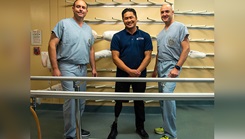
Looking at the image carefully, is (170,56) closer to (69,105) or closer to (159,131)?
(159,131)

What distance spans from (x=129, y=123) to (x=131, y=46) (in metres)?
1.08

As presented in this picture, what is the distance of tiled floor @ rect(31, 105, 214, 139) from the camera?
7.57ft

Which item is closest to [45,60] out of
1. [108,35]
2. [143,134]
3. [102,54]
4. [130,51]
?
[102,54]

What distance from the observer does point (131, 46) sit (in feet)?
7.30

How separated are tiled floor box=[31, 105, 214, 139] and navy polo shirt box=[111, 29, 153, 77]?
77cm

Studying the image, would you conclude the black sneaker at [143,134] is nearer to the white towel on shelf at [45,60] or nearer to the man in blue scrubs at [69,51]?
the man in blue scrubs at [69,51]

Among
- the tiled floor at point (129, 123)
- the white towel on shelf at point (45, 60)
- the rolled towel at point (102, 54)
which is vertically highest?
the rolled towel at point (102, 54)

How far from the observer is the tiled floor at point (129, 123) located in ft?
7.57

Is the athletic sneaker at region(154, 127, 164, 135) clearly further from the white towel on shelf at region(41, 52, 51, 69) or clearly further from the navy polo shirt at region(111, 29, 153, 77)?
the white towel on shelf at region(41, 52, 51, 69)

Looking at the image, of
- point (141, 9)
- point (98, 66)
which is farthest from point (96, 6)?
point (98, 66)

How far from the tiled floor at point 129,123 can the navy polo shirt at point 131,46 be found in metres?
0.77

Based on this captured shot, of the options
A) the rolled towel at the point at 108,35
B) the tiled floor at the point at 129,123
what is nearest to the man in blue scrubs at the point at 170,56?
the tiled floor at the point at 129,123
